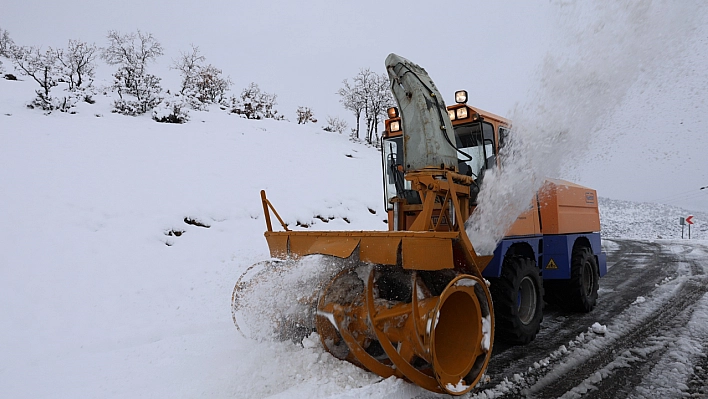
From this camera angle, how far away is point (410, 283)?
363cm

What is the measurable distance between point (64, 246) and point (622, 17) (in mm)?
7791

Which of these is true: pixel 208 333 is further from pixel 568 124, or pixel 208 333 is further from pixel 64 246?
pixel 568 124

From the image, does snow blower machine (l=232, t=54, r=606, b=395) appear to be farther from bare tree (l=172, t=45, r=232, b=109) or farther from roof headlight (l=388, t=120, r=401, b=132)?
bare tree (l=172, t=45, r=232, b=109)

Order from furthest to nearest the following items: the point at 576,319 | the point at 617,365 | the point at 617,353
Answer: the point at 576,319, the point at 617,353, the point at 617,365

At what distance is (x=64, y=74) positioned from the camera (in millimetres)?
16828

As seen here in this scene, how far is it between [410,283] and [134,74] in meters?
18.6

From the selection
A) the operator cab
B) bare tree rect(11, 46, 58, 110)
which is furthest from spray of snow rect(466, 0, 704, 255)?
bare tree rect(11, 46, 58, 110)

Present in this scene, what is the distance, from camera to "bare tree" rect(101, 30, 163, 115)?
51.2ft

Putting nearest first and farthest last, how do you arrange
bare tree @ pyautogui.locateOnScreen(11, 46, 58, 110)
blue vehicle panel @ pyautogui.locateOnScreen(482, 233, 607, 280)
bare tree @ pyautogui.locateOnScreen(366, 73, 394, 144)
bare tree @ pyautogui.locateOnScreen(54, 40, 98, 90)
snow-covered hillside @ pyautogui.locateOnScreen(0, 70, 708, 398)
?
snow-covered hillside @ pyautogui.locateOnScreen(0, 70, 708, 398)
blue vehicle panel @ pyautogui.locateOnScreen(482, 233, 607, 280)
bare tree @ pyautogui.locateOnScreen(11, 46, 58, 110)
bare tree @ pyautogui.locateOnScreen(54, 40, 98, 90)
bare tree @ pyautogui.locateOnScreen(366, 73, 394, 144)

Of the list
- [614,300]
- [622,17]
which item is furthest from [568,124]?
[614,300]

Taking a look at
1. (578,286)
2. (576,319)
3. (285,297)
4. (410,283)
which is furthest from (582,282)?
(285,297)

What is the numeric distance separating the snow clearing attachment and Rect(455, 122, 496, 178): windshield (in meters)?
0.45

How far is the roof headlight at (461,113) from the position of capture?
4215 mm

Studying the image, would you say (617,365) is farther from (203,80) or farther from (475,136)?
(203,80)
